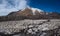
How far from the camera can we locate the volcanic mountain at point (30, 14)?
185cm

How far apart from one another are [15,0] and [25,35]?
487 mm

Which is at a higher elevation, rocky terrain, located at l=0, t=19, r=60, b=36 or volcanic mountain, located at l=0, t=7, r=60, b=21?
volcanic mountain, located at l=0, t=7, r=60, b=21

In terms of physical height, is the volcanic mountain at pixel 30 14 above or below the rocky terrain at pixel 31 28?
above

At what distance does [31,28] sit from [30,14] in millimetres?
180

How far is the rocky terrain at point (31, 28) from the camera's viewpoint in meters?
1.82

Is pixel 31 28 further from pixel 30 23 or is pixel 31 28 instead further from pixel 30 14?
pixel 30 14

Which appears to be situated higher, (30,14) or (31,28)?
(30,14)

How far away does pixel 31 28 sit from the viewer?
186 cm

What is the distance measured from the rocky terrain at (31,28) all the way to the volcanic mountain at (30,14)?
0.05 meters

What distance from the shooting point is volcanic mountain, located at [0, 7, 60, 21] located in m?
1.85

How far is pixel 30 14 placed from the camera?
187 centimetres

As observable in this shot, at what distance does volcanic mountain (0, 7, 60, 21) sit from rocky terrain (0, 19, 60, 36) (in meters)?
0.05

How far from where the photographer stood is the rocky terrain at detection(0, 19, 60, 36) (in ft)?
5.96

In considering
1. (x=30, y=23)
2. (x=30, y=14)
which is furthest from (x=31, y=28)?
(x=30, y=14)
